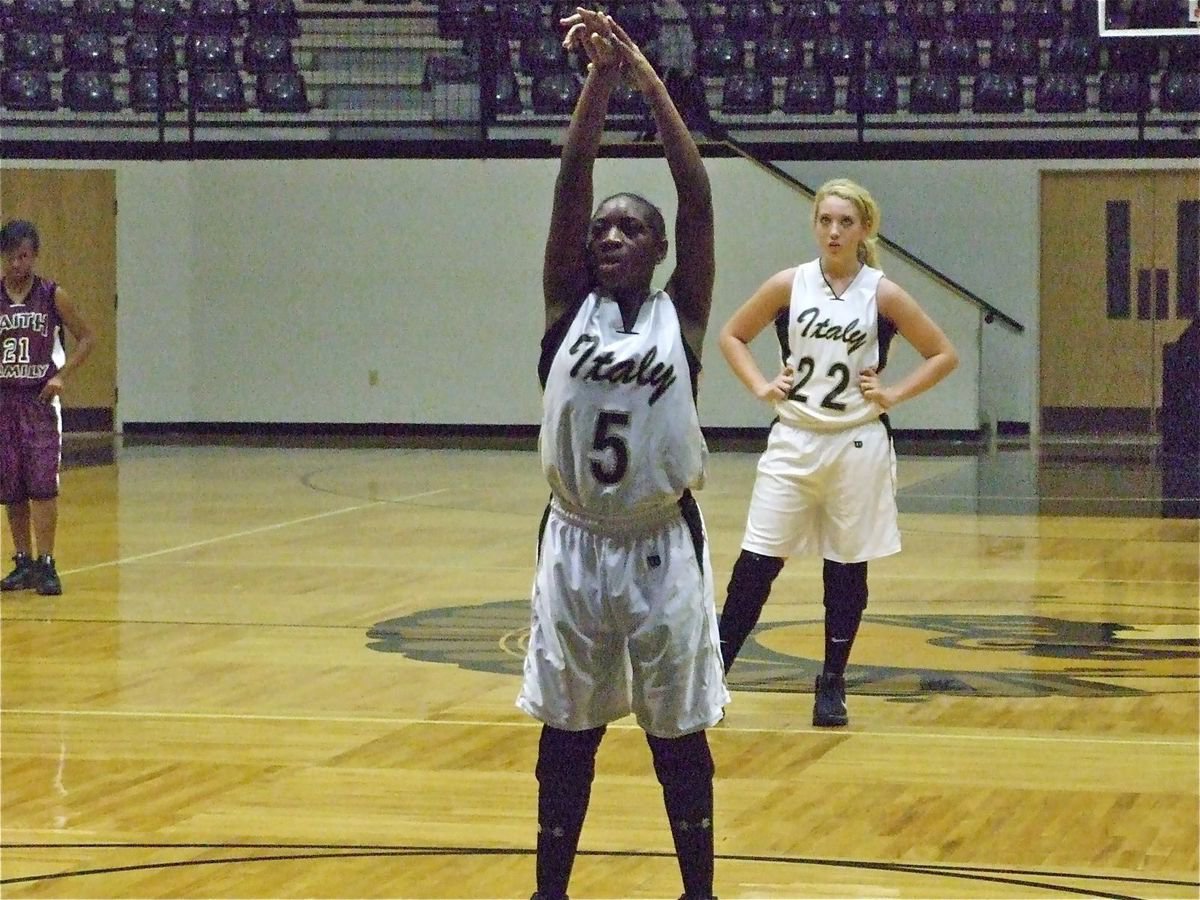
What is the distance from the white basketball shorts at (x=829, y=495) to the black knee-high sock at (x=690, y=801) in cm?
242

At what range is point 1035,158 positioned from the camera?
20953mm

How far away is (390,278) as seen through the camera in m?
21.6

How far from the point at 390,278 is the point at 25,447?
12.2 m

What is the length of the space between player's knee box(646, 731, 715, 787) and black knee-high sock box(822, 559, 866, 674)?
2500mm

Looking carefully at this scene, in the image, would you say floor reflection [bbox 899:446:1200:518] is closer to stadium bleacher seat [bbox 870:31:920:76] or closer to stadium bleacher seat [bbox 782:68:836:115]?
stadium bleacher seat [bbox 782:68:836:115]

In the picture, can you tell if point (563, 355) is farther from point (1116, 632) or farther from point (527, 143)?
point (527, 143)

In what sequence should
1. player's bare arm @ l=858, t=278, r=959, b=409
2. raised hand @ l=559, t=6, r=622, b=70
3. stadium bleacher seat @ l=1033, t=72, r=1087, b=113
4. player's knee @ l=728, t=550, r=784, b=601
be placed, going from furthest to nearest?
stadium bleacher seat @ l=1033, t=72, r=1087, b=113 < player's knee @ l=728, t=550, r=784, b=601 < player's bare arm @ l=858, t=278, r=959, b=409 < raised hand @ l=559, t=6, r=622, b=70

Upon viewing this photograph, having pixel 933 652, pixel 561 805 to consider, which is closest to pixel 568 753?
pixel 561 805

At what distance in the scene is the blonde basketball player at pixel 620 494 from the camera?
12.9 ft

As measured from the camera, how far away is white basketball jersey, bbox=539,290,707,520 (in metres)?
3.91

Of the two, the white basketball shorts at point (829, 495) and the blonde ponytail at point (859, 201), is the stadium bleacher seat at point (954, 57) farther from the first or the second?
the white basketball shorts at point (829, 495)

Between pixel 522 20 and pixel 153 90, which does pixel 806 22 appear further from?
pixel 153 90

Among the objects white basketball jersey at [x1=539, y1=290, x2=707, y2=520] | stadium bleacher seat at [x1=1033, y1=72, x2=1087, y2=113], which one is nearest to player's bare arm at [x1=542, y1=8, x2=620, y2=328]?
white basketball jersey at [x1=539, y1=290, x2=707, y2=520]

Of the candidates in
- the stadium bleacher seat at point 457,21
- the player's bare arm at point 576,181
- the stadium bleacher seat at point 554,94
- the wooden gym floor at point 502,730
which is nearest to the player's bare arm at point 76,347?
the wooden gym floor at point 502,730
